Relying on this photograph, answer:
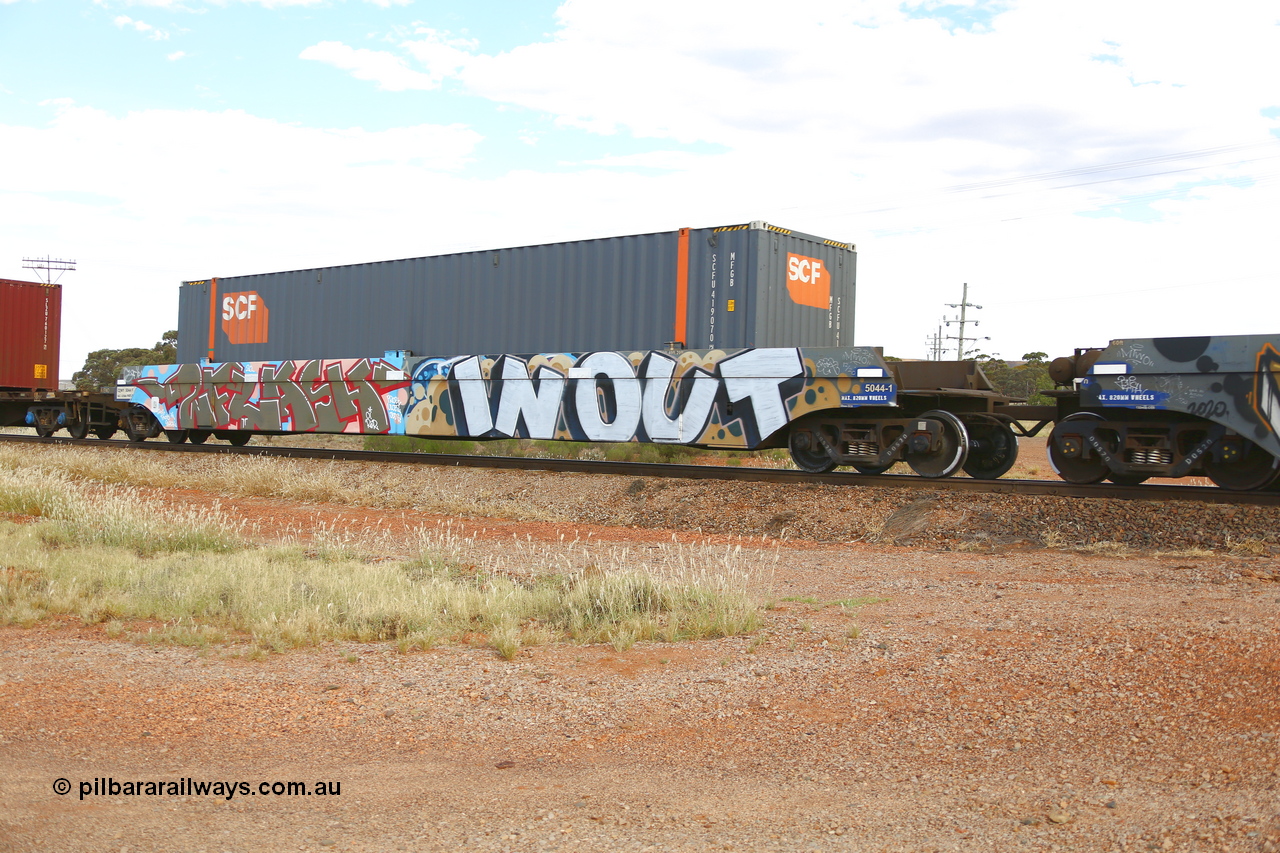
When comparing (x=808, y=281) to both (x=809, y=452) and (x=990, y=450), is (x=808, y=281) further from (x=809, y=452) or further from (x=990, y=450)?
(x=990, y=450)

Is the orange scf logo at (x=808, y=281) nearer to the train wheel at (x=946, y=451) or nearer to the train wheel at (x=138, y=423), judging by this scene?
the train wheel at (x=946, y=451)

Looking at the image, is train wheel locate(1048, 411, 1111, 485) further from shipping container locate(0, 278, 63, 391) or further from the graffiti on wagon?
shipping container locate(0, 278, 63, 391)

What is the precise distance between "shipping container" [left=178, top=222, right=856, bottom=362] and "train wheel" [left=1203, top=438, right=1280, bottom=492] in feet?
19.4

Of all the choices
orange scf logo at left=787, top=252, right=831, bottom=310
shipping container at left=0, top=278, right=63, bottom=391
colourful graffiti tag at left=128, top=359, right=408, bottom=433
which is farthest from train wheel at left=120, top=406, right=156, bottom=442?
orange scf logo at left=787, top=252, right=831, bottom=310

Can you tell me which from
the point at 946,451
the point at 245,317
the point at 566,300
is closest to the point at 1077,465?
the point at 946,451

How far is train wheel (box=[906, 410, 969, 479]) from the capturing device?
1230 centimetres

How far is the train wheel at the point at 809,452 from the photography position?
13648mm

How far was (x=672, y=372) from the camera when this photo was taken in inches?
578

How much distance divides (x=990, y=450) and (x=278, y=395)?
1373 centimetres

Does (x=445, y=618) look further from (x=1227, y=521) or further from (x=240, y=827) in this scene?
(x=1227, y=521)

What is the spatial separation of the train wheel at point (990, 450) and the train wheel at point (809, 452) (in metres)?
1.89

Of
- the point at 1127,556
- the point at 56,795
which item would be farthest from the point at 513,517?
the point at 56,795

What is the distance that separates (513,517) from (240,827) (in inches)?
390

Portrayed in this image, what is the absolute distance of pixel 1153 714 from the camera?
4504 mm
